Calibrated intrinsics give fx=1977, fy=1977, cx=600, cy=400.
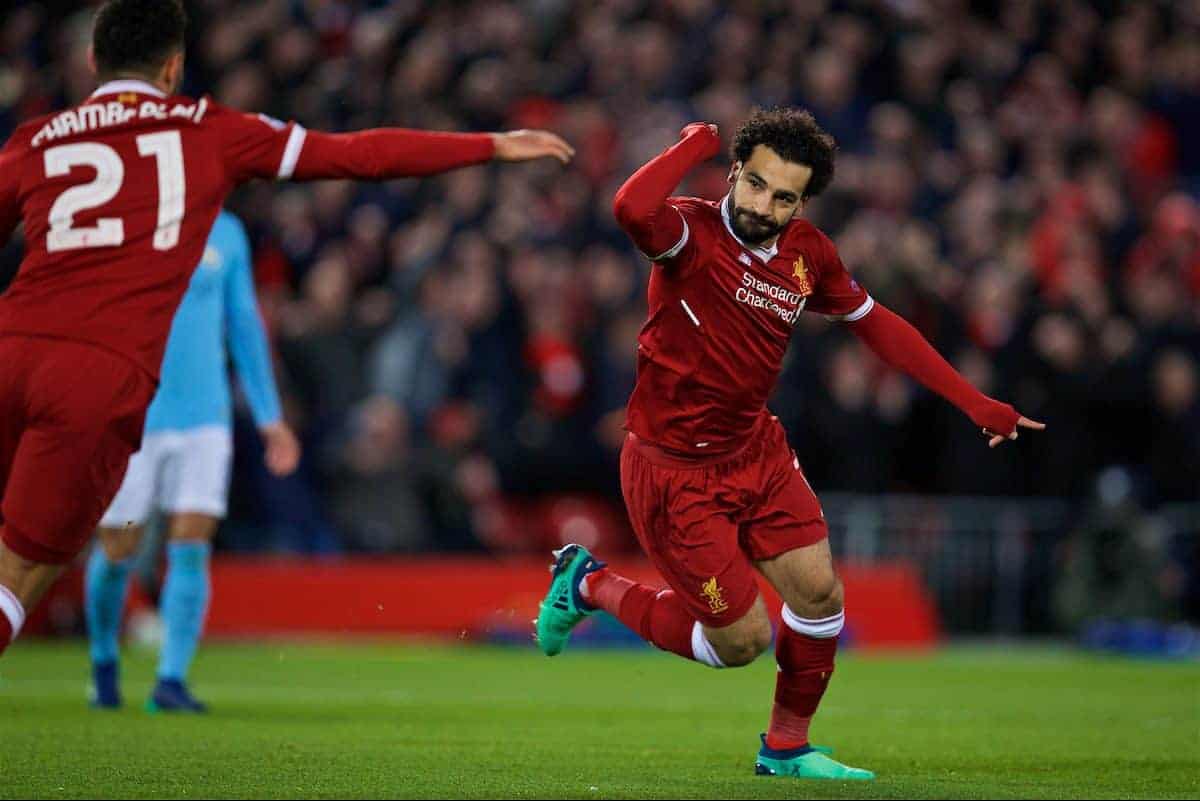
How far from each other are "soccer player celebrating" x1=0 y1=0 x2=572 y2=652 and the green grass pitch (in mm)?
1018

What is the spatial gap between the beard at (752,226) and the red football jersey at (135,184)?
1.41 metres

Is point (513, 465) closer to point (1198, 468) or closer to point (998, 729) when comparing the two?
point (1198, 468)

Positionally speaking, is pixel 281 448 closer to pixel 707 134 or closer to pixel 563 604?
pixel 563 604

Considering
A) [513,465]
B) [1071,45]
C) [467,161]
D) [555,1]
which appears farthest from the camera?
[1071,45]

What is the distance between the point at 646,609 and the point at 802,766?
1.08 m

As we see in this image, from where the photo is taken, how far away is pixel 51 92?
59.6ft

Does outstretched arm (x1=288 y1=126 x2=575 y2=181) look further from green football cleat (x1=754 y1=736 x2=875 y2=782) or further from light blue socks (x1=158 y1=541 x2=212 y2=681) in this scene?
light blue socks (x1=158 y1=541 x2=212 y2=681)

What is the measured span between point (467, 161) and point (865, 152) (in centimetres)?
1411

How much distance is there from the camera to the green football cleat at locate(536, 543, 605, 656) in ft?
28.7

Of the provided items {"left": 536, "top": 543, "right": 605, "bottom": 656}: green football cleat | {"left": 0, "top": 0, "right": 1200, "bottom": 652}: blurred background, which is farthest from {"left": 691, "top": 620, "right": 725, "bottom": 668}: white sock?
{"left": 0, "top": 0, "right": 1200, "bottom": 652}: blurred background

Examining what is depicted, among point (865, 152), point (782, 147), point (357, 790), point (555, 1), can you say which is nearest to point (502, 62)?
point (555, 1)

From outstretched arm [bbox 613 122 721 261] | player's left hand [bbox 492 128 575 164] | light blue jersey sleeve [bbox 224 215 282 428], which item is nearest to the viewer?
player's left hand [bbox 492 128 575 164]

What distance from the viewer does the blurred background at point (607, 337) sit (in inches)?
670

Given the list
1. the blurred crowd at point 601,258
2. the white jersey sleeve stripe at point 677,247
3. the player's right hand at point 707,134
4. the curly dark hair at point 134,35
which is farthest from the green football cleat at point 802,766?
the blurred crowd at point 601,258
